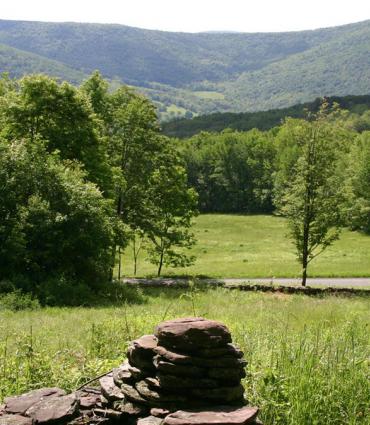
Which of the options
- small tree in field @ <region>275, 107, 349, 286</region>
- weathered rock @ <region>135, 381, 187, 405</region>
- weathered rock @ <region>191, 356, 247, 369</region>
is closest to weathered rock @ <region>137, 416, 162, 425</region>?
weathered rock @ <region>135, 381, 187, 405</region>

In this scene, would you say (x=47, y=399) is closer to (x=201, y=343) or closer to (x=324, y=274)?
(x=201, y=343)

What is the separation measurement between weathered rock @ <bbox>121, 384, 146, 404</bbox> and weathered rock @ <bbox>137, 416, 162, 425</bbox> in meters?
0.30

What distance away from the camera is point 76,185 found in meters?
27.2

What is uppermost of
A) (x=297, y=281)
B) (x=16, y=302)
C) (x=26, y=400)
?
(x=26, y=400)

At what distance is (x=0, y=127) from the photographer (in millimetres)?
31844

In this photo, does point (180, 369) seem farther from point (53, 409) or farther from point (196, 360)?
point (53, 409)

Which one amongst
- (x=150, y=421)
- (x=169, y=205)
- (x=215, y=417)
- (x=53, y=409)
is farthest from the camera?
(x=169, y=205)

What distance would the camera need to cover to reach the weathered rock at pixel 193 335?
666cm

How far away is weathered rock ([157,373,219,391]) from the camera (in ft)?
21.3

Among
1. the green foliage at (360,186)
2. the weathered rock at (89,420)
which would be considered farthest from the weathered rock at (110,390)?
the green foliage at (360,186)

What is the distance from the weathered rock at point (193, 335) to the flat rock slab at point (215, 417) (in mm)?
792

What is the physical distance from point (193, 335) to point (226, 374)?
0.62 meters

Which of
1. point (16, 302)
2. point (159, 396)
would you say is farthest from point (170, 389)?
point (16, 302)

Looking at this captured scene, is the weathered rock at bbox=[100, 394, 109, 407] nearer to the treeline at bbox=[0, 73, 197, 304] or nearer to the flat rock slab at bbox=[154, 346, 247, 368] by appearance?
the flat rock slab at bbox=[154, 346, 247, 368]
